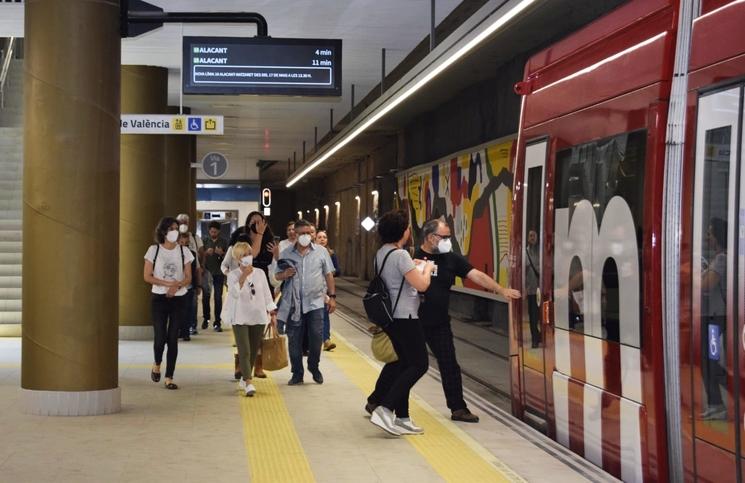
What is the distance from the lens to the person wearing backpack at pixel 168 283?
1121cm

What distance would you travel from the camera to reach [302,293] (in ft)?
37.8

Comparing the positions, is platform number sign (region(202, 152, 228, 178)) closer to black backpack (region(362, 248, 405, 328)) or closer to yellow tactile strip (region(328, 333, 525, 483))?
yellow tactile strip (region(328, 333, 525, 483))

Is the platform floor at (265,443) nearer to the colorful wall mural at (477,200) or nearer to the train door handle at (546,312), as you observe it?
the train door handle at (546,312)

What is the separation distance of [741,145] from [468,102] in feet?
54.8

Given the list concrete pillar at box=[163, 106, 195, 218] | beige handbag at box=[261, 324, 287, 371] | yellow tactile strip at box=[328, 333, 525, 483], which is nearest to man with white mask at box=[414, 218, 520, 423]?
yellow tactile strip at box=[328, 333, 525, 483]

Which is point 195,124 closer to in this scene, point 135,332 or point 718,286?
point 135,332

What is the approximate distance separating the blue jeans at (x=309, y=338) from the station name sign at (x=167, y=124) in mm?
3170

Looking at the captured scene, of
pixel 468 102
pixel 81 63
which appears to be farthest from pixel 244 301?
pixel 468 102

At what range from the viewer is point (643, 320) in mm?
6375

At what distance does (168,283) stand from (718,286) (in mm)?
6630

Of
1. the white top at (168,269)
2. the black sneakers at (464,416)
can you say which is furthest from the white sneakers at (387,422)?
the white top at (168,269)

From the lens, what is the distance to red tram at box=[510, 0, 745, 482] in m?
5.56

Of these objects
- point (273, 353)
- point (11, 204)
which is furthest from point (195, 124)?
point (11, 204)

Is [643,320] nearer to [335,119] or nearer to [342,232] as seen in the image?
[335,119]
